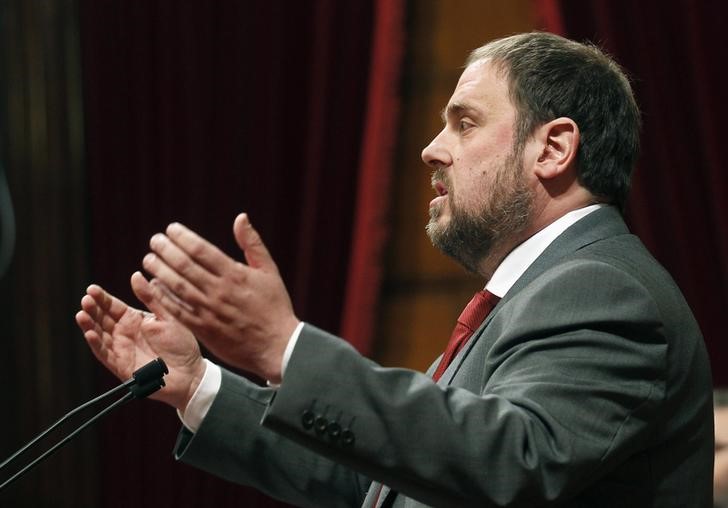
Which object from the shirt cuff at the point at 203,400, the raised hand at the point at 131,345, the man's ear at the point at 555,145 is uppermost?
the man's ear at the point at 555,145

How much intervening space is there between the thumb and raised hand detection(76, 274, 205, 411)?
0.42 meters

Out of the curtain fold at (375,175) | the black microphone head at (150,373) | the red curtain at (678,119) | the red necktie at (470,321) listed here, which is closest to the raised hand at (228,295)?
the black microphone head at (150,373)

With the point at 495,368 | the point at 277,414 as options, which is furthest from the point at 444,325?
the point at 277,414

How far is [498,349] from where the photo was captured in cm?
148

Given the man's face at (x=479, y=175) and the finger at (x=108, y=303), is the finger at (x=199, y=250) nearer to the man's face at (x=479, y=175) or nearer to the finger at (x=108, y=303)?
the finger at (x=108, y=303)

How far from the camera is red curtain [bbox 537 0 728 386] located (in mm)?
3285

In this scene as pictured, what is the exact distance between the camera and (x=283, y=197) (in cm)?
339

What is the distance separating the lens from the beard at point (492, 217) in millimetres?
1771

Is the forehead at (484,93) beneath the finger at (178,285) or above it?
above

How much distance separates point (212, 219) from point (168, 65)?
507mm

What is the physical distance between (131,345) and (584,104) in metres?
0.85

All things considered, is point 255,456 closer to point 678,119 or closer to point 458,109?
point 458,109

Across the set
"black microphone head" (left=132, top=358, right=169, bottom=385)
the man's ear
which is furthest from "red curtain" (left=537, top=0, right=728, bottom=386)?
"black microphone head" (left=132, top=358, right=169, bottom=385)

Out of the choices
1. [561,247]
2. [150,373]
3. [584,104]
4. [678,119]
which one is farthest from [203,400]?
[678,119]
